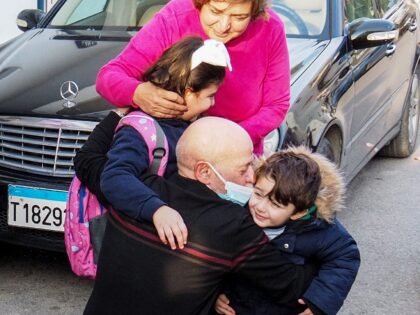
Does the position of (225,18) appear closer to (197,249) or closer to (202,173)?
(202,173)

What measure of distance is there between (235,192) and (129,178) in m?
0.27

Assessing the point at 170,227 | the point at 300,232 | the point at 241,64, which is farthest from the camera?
the point at 241,64

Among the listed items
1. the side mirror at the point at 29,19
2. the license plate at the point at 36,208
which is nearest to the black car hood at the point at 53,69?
the side mirror at the point at 29,19

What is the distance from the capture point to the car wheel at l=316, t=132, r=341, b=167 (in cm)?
450

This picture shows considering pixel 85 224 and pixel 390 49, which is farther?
pixel 390 49

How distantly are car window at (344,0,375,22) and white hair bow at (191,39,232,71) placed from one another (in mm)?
2996

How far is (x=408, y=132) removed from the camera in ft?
23.0

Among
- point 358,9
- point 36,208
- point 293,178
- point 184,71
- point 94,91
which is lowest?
point 36,208

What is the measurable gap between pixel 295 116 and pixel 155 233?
7.03 feet

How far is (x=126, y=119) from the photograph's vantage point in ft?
7.89

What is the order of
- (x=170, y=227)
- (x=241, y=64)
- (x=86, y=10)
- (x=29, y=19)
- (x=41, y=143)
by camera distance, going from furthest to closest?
1. (x=29, y=19)
2. (x=86, y=10)
3. (x=41, y=143)
4. (x=241, y=64)
5. (x=170, y=227)

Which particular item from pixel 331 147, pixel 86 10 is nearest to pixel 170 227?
pixel 331 147

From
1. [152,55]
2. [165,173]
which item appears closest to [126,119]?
[165,173]

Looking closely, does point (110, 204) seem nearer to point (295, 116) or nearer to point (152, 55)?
point (152, 55)
